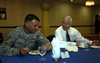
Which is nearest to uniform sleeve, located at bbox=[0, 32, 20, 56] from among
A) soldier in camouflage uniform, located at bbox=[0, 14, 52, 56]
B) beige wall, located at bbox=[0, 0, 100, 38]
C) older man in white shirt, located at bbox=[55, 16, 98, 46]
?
soldier in camouflage uniform, located at bbox=[0, 14, 52, 56]

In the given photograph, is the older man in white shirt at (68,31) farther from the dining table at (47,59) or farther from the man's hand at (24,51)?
the man's hand at (24,51)

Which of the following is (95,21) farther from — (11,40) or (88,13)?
(11,40)

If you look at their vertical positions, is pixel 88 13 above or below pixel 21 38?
above

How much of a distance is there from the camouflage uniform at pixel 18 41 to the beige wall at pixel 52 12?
6.03m

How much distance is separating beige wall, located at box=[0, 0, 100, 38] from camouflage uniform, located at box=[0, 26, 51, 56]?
19.8 feet

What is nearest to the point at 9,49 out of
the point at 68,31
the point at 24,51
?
the point at 24,51

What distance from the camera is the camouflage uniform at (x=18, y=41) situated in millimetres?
1901

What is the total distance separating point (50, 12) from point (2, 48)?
22.4 ft

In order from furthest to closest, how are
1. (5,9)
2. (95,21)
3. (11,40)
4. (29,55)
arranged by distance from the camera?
(95,21) → (5,9) → (11,40) → (29,55)

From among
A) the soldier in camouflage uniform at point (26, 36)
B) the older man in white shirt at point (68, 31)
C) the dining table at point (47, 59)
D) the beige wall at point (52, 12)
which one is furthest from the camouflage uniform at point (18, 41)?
the beige wall at point (52, 12)

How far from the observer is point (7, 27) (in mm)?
8070

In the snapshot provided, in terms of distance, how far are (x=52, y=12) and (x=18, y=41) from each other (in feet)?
21.7

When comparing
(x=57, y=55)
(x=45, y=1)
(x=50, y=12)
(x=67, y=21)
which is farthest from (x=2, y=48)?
(x=50, y=12)

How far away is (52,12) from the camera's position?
8656mm
